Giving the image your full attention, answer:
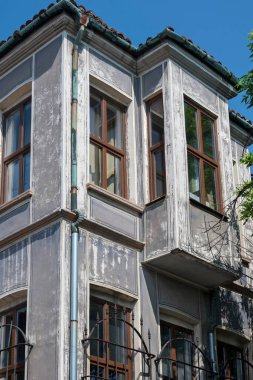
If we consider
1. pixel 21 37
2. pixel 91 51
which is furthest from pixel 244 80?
pixel 21 37

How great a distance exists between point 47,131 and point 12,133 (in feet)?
5.29

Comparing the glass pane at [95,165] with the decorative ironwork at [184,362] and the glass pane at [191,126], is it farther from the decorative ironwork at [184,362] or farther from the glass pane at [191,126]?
the decorative ironwork at [184,362]

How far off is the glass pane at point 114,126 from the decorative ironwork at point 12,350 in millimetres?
4226

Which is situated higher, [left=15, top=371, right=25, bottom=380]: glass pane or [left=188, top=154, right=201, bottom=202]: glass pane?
[left=188, top=154, right=201, bottom=202]: glass pane

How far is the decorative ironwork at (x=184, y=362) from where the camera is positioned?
14.8m

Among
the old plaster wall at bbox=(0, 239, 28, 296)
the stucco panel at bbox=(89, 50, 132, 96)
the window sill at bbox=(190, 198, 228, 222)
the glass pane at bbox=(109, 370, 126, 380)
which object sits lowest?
the glass pane at bbox=(109, 370, 126, 380)

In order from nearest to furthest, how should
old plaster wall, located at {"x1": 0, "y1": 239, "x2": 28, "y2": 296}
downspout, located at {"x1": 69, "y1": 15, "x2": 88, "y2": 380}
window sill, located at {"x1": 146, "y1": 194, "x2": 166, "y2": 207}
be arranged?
1. downspout, located at {"x1": 69, "y1": 15, "x2": 88, "y2": 380}
2. old plaster wall, located at {"x1": 0, "y1": 239, "x2": 28, "y2": 296}
3. window sill, located at {"x1": 146, "y1": 194, "x2": 166, "y2": 207}

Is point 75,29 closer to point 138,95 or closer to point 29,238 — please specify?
point 138,95

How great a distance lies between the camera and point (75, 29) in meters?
15.7

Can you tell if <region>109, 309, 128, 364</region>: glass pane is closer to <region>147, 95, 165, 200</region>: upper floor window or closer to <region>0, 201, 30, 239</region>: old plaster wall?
<region>0, 201, 30, 239</region>: old plaster wall

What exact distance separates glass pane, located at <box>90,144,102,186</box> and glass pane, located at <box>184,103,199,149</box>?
1.87 m

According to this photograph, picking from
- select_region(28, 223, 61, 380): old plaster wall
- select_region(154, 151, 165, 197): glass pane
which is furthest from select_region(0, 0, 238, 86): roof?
select_region(28, 223, 61, 380): old plaster wall

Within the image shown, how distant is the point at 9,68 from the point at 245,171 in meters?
6.58

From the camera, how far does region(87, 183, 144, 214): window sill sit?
579 inches
